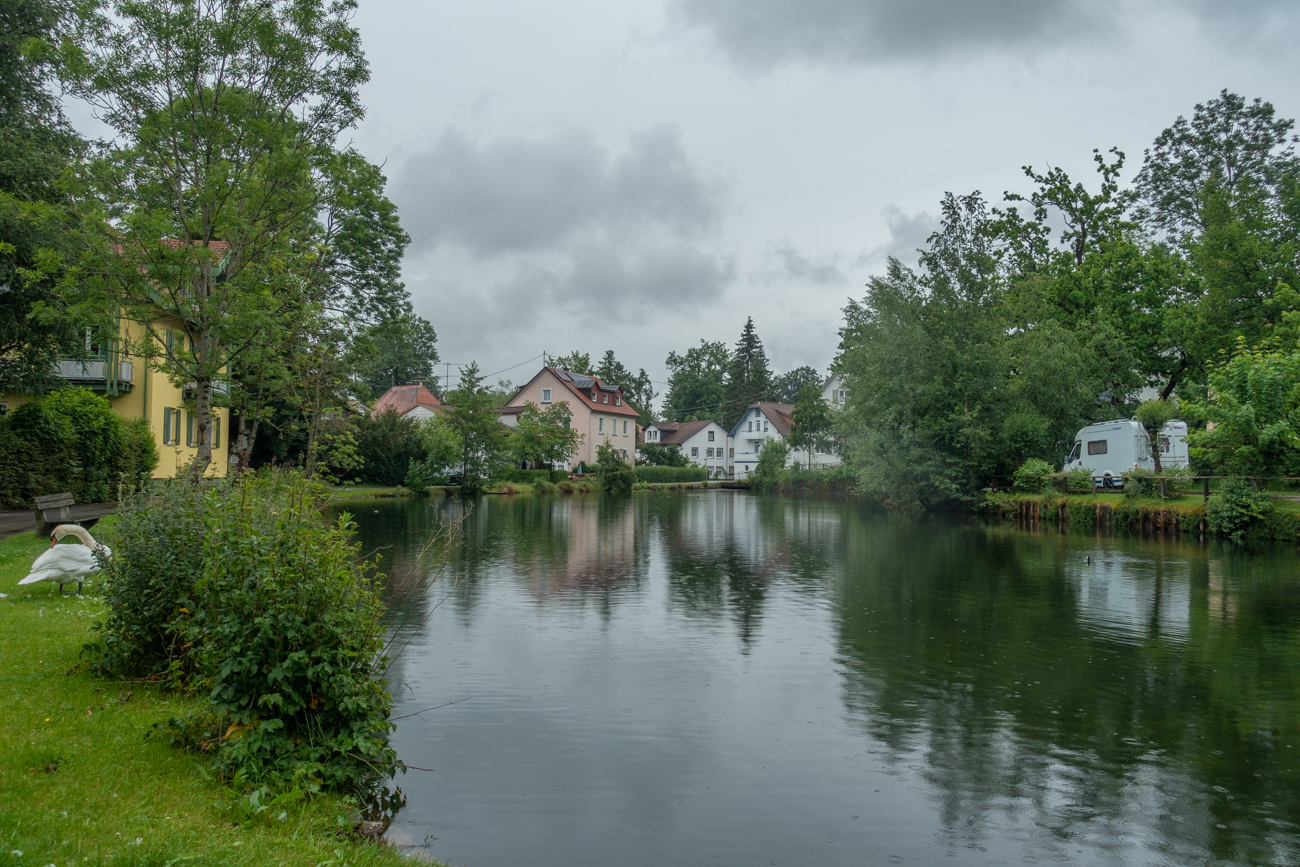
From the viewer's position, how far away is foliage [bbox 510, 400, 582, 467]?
203ft

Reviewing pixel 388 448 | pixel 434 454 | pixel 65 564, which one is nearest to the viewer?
pixel 65 564

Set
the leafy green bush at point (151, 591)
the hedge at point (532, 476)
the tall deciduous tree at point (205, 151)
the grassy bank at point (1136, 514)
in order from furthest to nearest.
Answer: the hedge at point (532, 476)
the grassy bank at point (1136, 514)
the tall deciduous tree at point (205, 151)
the leafy green bush at point (151, 591)

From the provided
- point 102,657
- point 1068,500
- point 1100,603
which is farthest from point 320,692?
point 1068,500

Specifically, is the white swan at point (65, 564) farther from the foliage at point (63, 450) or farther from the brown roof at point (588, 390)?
the brown roof at point (588, 390)

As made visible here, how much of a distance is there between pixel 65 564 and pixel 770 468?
59.4 m

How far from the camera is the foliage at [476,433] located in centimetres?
5197

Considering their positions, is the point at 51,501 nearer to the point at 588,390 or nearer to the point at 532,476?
the point at 532,476

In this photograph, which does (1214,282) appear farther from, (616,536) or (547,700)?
(547,700)

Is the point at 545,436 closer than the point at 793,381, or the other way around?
the point at 545,436

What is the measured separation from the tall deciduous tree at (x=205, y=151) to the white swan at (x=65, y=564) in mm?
2625

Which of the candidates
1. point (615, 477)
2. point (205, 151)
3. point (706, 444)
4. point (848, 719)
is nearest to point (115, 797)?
point (848, 719)

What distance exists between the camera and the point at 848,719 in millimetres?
8133

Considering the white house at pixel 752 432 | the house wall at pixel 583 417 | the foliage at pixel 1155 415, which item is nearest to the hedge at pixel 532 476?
the house wall at pixel 583 417

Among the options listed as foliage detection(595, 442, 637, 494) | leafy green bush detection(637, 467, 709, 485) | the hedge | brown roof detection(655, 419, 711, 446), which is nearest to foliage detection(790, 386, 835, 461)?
leafy green bush detection(637, 467, 709, 485)
